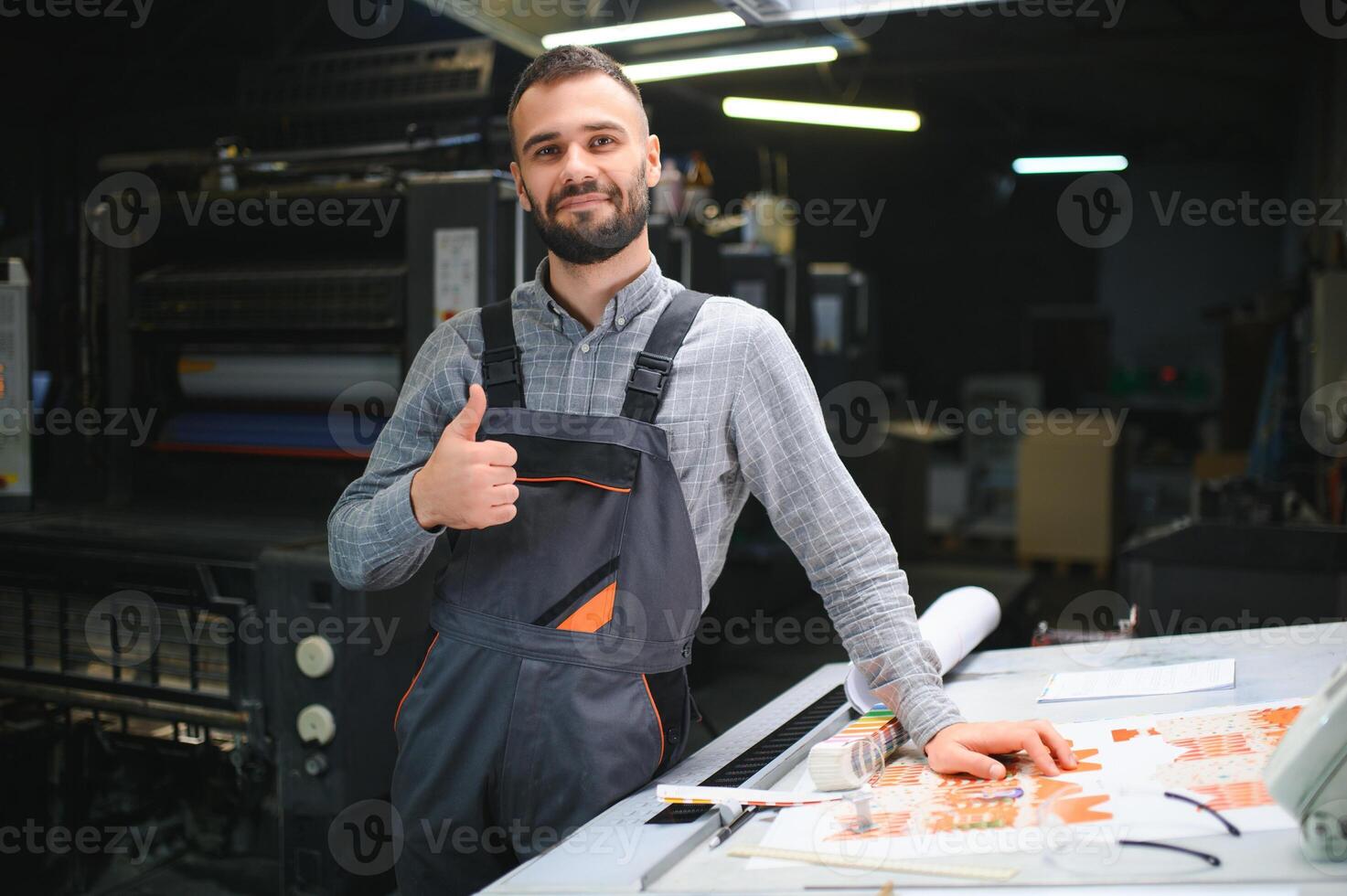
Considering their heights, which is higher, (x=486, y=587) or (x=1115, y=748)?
(x=486, y=587)

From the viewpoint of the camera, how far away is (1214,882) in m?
0.92

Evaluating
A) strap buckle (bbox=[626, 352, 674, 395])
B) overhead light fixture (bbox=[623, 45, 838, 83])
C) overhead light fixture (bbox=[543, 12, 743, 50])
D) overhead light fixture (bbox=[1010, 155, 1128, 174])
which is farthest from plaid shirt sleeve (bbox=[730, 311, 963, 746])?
overhead light fixture (bbox=[1010, 155, 1128, 174])

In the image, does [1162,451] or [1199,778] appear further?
[1162,451]

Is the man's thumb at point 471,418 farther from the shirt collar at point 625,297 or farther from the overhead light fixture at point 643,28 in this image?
the overhead light fixture at point 643,28

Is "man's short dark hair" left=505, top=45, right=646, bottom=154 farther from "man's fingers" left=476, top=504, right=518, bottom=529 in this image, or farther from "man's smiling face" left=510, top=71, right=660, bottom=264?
"man's fingers" left=476, top=504, right=518, bottom=529

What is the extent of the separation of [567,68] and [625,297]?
0.99 feet

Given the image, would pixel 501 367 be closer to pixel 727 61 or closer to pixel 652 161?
pixel 652 161

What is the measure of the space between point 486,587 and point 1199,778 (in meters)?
0.83

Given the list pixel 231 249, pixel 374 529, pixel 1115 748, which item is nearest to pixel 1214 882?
pixel 1115 748

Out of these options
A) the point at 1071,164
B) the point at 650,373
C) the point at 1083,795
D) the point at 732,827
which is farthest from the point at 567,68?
the point at 1071,164

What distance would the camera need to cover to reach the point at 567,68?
54.7 inches

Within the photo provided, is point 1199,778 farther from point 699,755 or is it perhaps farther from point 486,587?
point 486,587

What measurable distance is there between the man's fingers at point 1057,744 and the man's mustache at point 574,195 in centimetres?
82

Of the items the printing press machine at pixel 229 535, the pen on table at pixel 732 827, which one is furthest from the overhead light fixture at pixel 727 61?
the pen on table at pixel 732 827
